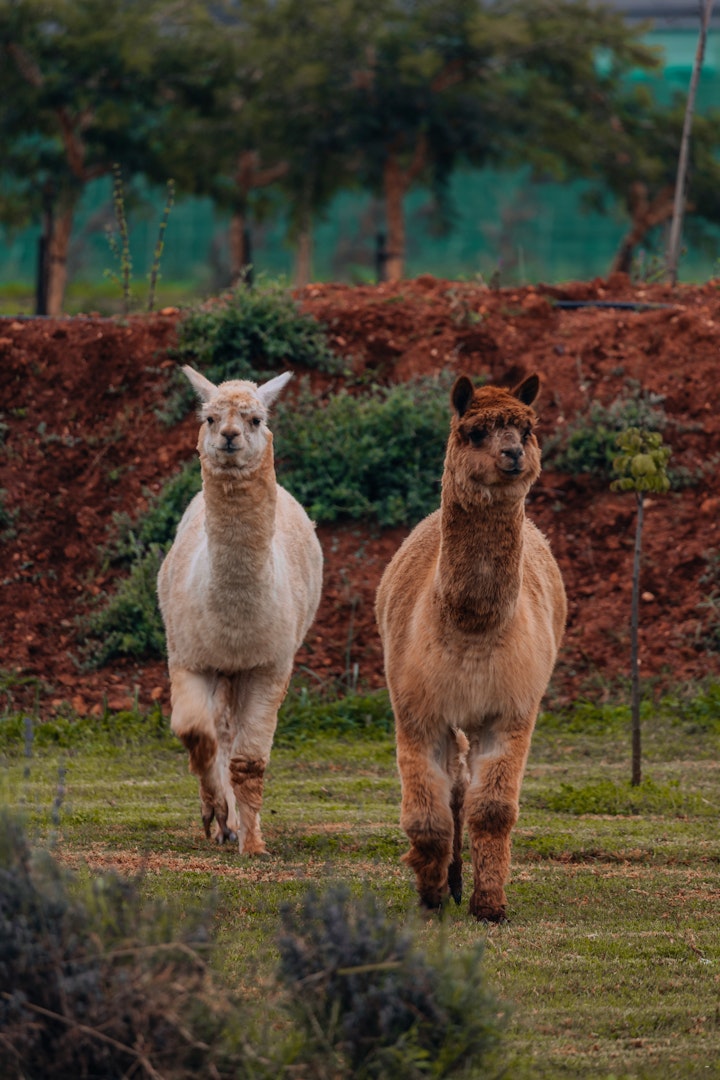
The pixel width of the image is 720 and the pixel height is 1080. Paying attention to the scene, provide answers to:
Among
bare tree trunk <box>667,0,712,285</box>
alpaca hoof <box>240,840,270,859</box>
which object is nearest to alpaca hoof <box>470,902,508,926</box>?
alpaca hoof <box>240,840,270,859</box>

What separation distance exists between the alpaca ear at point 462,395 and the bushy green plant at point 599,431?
316 inches

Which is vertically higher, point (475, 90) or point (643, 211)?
point (475, 90)

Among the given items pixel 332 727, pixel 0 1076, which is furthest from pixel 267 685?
pixel 0 1076

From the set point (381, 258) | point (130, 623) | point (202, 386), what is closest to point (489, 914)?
point (202, 386)

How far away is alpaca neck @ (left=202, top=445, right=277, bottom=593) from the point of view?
8.09 m

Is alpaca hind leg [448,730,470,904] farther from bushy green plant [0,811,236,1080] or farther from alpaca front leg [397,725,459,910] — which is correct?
bushy green plant [0,811,236,1080]

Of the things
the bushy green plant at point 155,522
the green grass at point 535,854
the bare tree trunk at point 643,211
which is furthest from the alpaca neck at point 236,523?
the bare tree trunk at point 643,211

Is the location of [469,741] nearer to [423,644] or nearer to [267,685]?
[423,644]

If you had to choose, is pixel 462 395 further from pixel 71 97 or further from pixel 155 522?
pixel 71 97

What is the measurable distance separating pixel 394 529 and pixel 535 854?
20.2 feet

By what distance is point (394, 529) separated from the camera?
46.3 ft

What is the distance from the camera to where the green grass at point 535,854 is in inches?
206

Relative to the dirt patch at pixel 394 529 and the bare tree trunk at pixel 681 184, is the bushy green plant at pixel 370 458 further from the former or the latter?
the bare tree trunk at pixel 681 184

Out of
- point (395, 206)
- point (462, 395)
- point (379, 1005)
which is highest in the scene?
point (395, 206)
